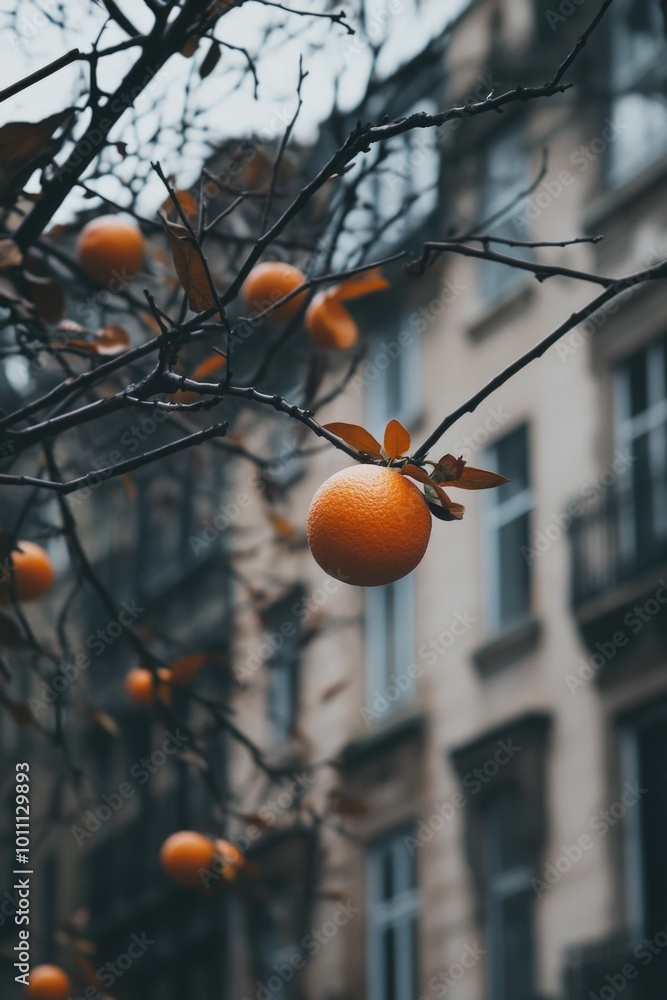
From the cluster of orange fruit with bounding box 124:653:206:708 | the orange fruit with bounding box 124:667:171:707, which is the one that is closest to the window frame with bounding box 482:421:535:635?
the orange fruit with bounding box 124:667:171:707

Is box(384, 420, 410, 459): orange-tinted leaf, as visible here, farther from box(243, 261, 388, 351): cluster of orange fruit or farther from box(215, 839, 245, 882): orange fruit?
box(215, 839, 245, 882): orange fruit

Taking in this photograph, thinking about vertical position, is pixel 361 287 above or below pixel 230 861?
above

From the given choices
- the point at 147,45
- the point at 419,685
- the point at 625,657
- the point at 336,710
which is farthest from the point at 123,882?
the point at 147,45

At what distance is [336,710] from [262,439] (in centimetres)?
316

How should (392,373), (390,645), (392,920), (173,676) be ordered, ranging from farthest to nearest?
(392,373), (390,645), (392,920), (173,676)

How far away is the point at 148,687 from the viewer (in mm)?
4949

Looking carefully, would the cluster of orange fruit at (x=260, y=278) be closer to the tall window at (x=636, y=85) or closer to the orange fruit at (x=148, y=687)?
the orange fruit at (x=148, y=687)

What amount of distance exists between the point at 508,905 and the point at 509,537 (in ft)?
11.2

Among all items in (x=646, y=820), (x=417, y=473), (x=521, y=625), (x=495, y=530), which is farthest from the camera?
(x=495, y=530)

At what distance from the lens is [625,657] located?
1162 centimetres

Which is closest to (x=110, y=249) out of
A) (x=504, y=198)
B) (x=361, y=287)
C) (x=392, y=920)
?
(x=361, y=287)

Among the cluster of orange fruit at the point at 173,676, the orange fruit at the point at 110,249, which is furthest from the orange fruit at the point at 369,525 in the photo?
the cluster of orange fruit at the point at 173,676

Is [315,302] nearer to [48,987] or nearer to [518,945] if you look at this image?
[48,987]

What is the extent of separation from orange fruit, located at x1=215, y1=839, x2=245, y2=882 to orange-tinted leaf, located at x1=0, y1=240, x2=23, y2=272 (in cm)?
199
